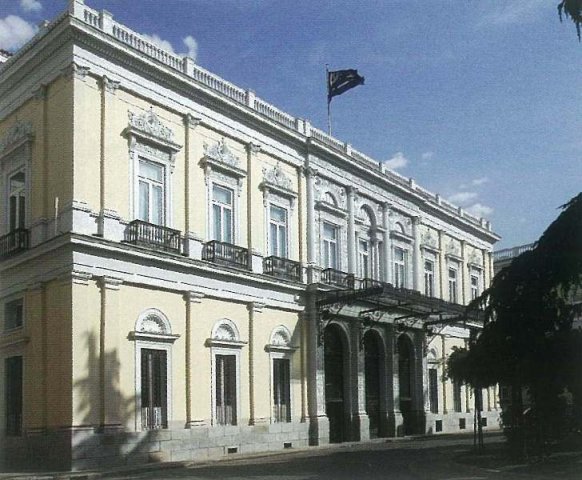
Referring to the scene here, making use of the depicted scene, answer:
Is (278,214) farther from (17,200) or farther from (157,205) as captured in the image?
(17,200)

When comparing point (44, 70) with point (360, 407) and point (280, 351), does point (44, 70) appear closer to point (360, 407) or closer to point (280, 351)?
point (280, 351)

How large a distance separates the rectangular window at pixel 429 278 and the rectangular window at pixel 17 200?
2456 cm

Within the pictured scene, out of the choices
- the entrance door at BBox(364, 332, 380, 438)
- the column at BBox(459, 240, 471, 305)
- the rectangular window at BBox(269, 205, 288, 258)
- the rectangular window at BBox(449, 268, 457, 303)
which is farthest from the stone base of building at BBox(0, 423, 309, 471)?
the column at BBox(459, 240, 471, 305)

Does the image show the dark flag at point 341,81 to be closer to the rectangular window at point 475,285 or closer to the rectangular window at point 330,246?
the rectangular window at point 330,246

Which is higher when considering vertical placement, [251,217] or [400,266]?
[251,217]

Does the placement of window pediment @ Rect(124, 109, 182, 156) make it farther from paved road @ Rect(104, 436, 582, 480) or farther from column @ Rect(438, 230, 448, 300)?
column @ Rect(438, 230, 448, 300)

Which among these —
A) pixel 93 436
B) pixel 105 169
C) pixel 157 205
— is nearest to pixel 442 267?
pixel 157 205

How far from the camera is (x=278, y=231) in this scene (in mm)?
34156

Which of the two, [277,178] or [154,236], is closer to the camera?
[154,236]

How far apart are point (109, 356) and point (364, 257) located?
17.4 metres

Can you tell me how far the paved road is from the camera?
1980 cm

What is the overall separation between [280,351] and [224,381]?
3625 mm

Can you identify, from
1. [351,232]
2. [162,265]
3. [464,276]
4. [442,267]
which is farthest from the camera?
[464,276]

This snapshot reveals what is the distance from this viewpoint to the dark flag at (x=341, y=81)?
38.3m
